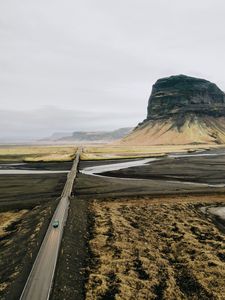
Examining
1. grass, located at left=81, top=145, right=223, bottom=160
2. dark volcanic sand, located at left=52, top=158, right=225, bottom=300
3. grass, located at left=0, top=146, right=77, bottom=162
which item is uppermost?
grass, located at left=0, top=146, right=77, bottom=162

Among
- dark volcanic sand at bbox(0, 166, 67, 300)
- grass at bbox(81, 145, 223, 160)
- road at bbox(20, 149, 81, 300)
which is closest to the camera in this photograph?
road at bbox(20, 149, 81, 300)

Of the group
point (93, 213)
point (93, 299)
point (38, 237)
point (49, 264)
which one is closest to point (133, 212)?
point (93, 213)

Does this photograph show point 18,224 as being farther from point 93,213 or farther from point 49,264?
point 49,264

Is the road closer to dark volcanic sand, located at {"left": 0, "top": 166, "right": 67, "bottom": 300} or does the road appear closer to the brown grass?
dark volcanic sand, located at {"left": 0, "top": 166, "right": 67, "bottom": 300}

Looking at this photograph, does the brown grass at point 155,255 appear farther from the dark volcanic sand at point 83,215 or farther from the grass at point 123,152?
the grass at point 123,152

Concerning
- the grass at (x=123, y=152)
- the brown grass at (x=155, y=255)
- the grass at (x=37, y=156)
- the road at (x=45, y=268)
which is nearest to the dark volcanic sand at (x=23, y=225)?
the road at (x=45, y=268)

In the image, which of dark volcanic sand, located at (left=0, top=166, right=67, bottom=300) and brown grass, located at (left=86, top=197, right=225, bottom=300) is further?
dark volcanic sand, located at (left=0, top=166, right=67, bottom=300)

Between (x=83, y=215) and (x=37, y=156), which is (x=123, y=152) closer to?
(x=37, y=156)

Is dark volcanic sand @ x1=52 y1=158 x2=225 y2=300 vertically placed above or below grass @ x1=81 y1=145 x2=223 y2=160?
below

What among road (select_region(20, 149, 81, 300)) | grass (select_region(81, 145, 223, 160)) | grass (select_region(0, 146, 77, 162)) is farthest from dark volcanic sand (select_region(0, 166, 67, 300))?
grass (select_region(81, 145, 223, 160))

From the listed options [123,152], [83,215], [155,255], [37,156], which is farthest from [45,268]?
[123,152]
